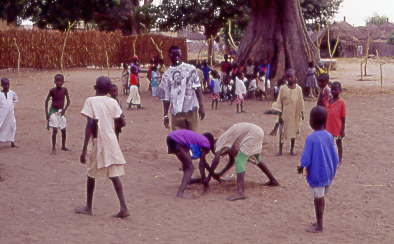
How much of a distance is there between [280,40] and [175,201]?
13.0m

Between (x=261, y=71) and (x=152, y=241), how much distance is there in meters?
13.3

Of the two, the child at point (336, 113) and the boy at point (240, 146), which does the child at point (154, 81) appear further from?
the boy at point (240, 146)

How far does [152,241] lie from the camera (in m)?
5.13

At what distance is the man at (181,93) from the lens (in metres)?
7.54

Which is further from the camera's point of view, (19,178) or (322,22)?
(322,22)

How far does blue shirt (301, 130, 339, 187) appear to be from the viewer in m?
5.31

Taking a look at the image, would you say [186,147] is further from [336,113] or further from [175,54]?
[336,113]

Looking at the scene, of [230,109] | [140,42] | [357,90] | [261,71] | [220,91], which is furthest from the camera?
[140,42]

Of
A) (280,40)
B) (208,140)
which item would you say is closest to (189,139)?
(208,140)

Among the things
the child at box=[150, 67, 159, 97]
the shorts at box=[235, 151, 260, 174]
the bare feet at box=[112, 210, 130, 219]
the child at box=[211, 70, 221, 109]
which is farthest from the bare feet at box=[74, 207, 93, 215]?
the child at box=[150, 67, 159, 97]

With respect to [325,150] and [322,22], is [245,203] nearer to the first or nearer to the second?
[325,150]

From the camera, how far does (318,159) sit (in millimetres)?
5309

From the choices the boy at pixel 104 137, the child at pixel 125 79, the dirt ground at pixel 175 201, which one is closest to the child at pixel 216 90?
the child at pixel 125 79

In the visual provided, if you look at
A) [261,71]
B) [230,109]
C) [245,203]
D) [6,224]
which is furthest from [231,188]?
[261,71]
